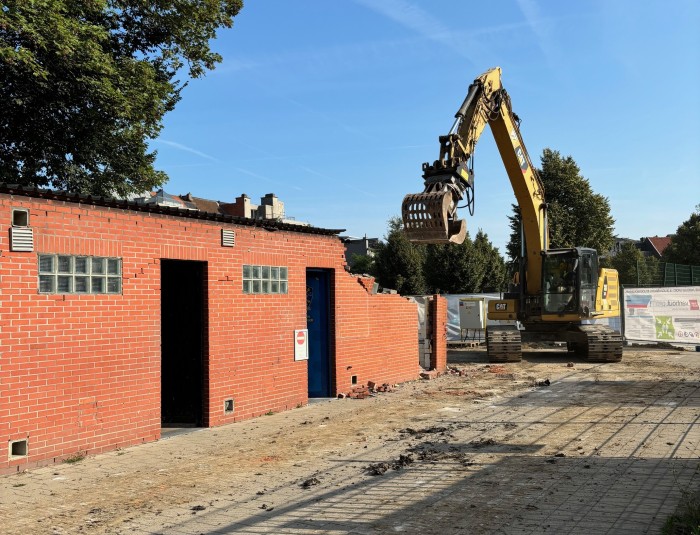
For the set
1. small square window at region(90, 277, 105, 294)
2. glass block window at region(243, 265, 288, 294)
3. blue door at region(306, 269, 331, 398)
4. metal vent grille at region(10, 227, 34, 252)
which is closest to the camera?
metal vent grille at region(10, 227, 34, 252)

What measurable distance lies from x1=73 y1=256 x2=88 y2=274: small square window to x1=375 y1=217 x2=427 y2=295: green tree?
33.2 meters

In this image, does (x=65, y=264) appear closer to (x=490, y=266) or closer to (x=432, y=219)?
(x=432, y=219)

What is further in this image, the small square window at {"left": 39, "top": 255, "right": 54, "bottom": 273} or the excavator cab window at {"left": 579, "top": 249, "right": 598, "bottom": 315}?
the excavator cab window at {"left": 579, "top": 249, "right": 598, "bottom": 315}

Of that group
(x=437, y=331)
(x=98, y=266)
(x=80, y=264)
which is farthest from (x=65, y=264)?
(x=437, y=331)

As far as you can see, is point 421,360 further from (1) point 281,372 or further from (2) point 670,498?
(2) point 670,498

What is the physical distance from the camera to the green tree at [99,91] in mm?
13742

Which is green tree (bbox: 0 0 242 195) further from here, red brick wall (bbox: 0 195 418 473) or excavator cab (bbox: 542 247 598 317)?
excavator cab (bbox: 542 247 598 317)

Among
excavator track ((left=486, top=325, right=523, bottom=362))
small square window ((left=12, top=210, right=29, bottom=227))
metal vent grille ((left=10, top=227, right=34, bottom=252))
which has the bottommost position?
excavator track ((left=486, top=325, right=523, bottom=362))

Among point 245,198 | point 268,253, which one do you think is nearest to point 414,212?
point 268,253

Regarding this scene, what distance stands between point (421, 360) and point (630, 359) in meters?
8.04

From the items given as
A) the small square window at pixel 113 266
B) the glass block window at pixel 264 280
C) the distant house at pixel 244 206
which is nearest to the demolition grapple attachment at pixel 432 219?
the glass block window at pixel 264 280

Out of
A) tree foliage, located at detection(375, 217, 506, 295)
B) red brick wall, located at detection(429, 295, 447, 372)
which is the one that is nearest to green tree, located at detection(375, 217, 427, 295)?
tree foliage, located at detection(375, 217, 506, 295)

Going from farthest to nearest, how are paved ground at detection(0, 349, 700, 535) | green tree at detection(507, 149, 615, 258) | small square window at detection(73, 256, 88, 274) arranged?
green tree at detection(507, 149, 615, 258) → small square window at detection(73, 256, 88, 274) → paved ground at detection(0, 349, 700, 535)

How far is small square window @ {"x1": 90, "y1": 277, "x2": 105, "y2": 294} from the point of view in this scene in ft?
28.7
